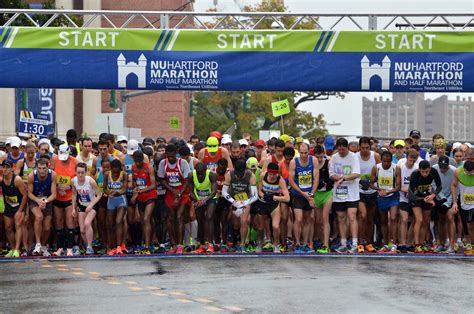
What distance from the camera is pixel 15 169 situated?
18969 mm

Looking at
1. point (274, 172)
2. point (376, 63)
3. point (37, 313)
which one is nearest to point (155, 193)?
point (274, 172)

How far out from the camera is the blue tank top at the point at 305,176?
19.2 metres

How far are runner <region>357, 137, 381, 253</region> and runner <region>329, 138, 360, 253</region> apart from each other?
29 centimetres

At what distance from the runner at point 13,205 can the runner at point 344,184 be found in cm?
497

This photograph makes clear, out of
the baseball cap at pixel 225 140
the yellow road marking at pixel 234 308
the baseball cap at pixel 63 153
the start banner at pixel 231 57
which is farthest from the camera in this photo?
the start banner at pixel 231 57

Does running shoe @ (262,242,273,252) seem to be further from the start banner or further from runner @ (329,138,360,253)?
the start banner

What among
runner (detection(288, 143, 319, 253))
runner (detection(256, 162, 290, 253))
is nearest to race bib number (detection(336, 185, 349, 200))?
runner (detection(288, 143, 319, 253))

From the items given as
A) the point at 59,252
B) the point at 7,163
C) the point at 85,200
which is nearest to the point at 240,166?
the point at 85,200

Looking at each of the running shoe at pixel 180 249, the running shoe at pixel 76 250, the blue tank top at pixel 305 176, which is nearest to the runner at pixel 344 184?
the blue tank top at pixel 305 176

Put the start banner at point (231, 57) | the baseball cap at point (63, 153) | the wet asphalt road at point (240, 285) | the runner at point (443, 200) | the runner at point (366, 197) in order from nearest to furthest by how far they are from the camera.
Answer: the wet asphalt road at point (240, 285) → the baseball cap at point (63, 153) → the runner at point (443, 200) → the runner at point (366, 197) → the start banner at point (231, 57)

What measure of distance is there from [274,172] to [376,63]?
11.4ft

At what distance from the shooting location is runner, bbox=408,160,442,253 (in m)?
19.1

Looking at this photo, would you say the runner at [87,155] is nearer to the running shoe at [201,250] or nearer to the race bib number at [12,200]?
the race bib number at [12,200]

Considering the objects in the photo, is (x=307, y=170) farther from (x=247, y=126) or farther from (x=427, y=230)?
(x=247, y=126)
